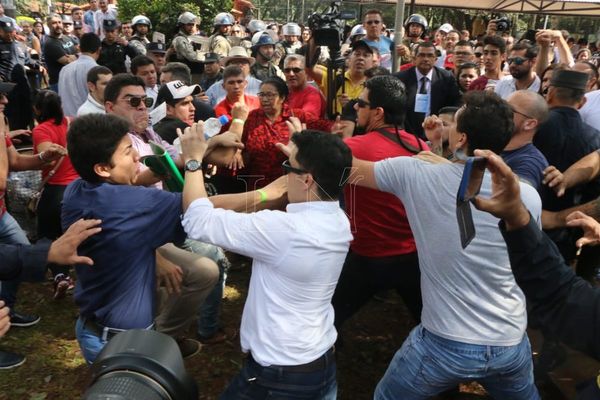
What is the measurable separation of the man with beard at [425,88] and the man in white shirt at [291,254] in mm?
3441

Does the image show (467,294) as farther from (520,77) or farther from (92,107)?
(520,77)

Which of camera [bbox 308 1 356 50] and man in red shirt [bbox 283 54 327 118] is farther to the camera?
man in red shirt [bbox 283 54 327 118]

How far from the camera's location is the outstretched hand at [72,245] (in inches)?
78.2

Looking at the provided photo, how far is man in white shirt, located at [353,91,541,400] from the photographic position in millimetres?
2107

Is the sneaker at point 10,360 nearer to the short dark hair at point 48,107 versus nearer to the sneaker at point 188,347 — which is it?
the sneaker at point 188,347

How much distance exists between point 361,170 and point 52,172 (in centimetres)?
294

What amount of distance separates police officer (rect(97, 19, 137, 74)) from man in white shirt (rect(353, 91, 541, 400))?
6.68m

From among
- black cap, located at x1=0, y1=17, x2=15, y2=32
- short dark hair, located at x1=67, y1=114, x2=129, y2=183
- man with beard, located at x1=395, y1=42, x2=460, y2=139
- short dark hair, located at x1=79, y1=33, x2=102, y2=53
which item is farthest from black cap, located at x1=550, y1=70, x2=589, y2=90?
black cap, located at x1=0, y1=17, x2=15, y2=32

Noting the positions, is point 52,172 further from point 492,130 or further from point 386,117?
point 492,130

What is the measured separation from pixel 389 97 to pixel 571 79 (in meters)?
1.42

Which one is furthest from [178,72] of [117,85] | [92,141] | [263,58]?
[92,141]

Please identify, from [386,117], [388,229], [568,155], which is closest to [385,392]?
[388,229]

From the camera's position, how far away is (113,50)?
7.72 m

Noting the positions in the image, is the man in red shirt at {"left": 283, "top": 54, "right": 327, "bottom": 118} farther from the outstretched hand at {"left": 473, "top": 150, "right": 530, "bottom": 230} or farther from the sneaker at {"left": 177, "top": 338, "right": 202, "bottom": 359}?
the outstretched hand at {"left": 473, "top": 150, "right": 530, "bottom": 230}
